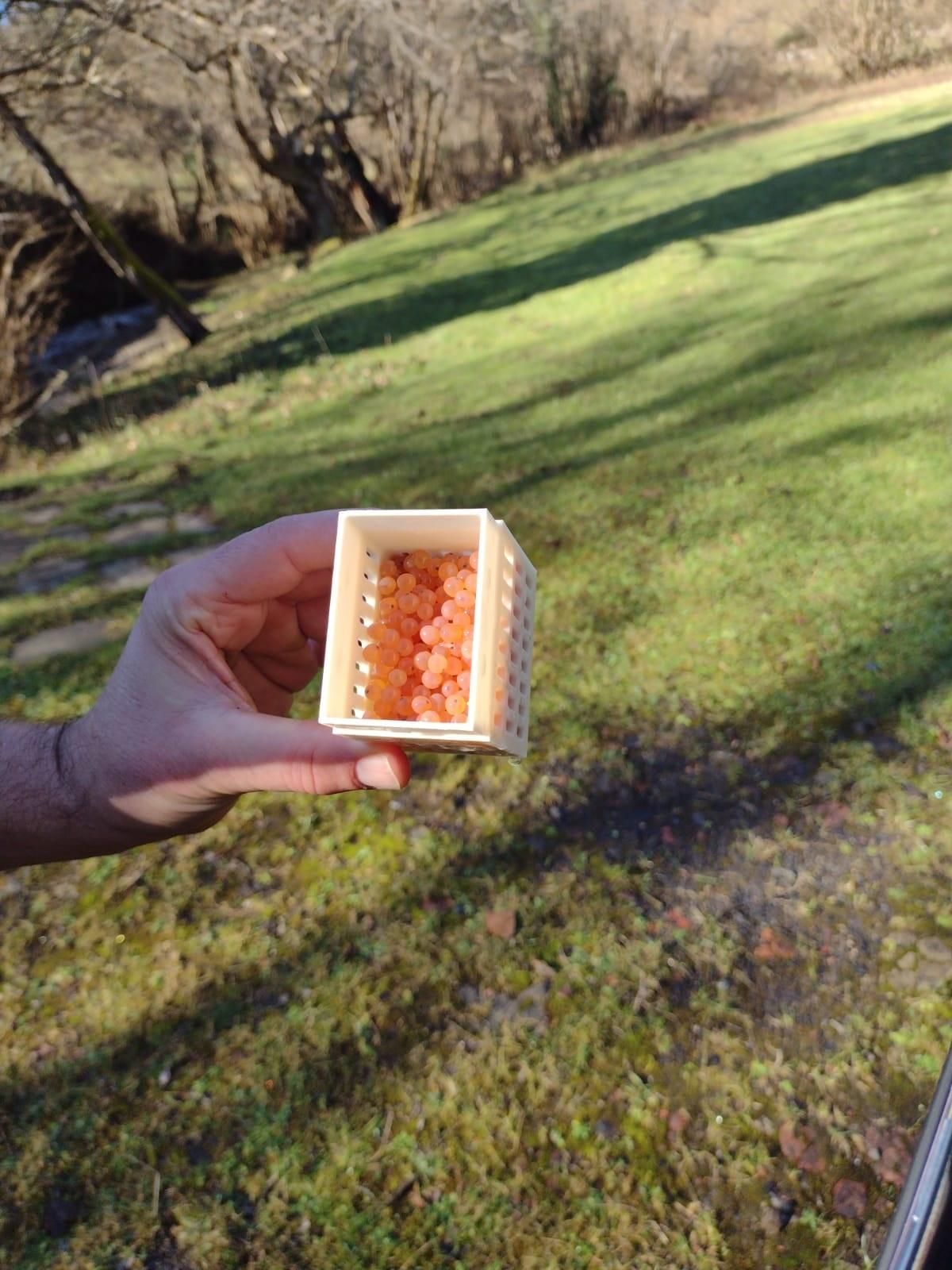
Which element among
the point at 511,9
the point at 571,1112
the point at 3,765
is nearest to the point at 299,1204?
the point at 571,1112

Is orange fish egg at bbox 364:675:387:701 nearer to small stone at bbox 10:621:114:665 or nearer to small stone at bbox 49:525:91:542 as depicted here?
small stone at bbox 10:621:114:665

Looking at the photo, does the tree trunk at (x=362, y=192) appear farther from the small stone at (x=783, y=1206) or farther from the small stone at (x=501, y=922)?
the small stone at (x=783, y=1206)

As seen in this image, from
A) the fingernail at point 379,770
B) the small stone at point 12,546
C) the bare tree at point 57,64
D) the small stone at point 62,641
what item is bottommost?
the small stone at point 62,641

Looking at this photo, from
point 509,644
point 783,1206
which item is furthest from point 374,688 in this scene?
point 783,1206

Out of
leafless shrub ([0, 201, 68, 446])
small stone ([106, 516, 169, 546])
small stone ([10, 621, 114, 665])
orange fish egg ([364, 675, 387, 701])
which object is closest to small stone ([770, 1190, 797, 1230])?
orange fish egg ([364, 675, 387, 701])

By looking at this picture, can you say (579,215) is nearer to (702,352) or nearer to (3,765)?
(702,352)

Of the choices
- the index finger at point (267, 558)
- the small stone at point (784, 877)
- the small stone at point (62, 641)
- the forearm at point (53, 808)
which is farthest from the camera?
the small stone at point (62, 641)

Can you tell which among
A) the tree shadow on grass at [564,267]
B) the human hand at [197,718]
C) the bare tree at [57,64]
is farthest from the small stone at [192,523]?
the bare tree at [57,64]
